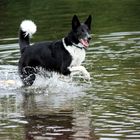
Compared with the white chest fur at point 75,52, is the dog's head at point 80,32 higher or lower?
higher

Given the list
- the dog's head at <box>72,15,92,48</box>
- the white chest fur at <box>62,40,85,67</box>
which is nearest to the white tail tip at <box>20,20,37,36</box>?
the white chest fur at <box>62,40,85,67</box>

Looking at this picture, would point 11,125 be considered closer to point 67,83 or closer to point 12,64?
point 67,83

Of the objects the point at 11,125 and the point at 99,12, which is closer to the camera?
the point at 11,125

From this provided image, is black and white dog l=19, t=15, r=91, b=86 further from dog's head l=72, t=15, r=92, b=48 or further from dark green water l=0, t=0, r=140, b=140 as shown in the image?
dark green water l=0, t=0, r=140, b=140

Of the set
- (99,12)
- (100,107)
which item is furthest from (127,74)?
(99,12)

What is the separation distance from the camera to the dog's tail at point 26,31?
11.9m

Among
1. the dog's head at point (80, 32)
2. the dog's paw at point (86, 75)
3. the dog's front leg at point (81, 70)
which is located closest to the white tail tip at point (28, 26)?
the dog's head at point (80, 32)

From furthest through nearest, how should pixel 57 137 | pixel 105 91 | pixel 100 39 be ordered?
pixel 100 39 < pixel 105 91 < pixel 57 137

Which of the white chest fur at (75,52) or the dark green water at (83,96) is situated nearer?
the dark green water at (83,96)

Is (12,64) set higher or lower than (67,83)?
higher

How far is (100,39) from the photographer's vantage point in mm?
18109

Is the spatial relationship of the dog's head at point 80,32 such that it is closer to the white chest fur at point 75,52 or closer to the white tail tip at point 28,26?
the white chest fur at point 75,52

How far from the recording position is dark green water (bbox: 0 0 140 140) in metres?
8.68

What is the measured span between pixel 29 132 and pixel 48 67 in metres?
3.70
